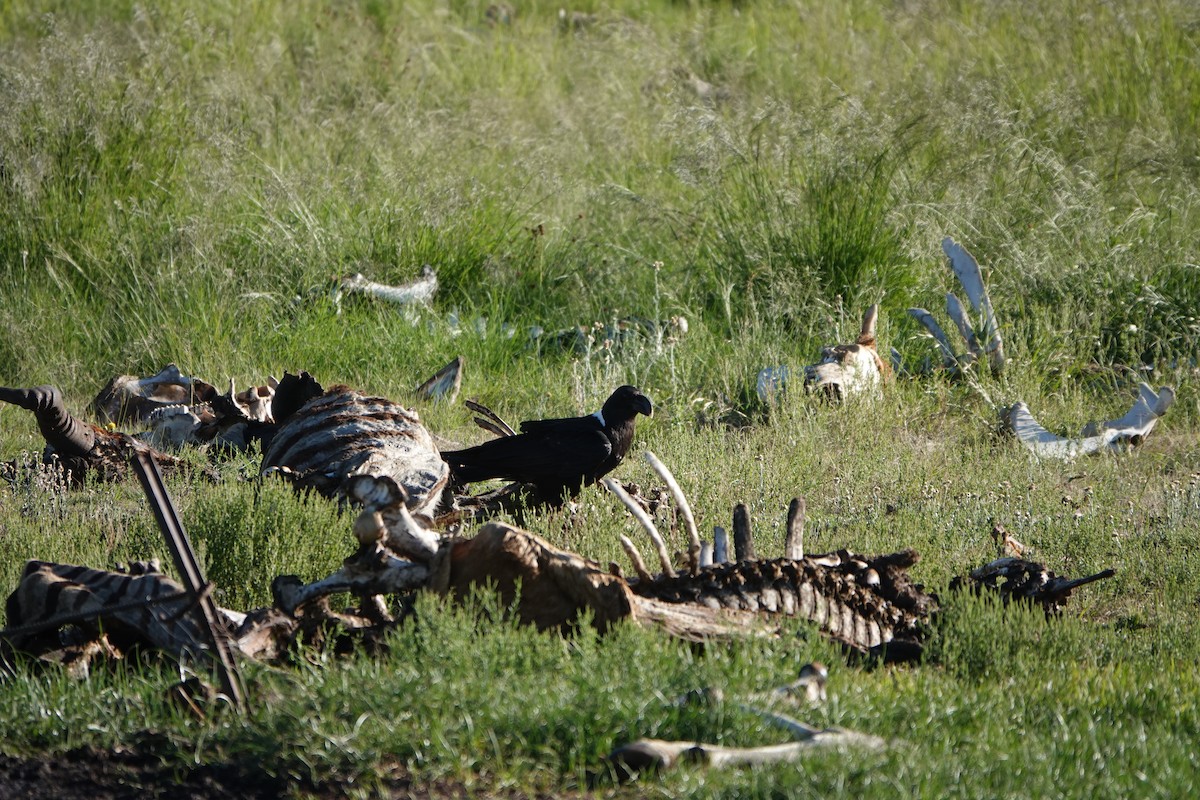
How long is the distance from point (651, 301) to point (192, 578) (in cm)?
541

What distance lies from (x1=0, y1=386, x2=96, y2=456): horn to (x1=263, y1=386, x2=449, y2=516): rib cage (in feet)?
2.82

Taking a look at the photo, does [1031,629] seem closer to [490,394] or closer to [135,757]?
[135,757]

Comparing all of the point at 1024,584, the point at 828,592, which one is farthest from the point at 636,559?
the point at 1024,584

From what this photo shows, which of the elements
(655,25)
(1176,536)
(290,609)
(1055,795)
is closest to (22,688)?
(290,609)

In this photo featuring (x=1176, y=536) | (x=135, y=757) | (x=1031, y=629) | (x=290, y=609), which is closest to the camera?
(x=135, y=757)

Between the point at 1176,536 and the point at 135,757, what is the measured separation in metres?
3.78

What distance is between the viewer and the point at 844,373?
6.68 meters

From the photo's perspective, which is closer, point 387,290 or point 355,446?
point 355,446

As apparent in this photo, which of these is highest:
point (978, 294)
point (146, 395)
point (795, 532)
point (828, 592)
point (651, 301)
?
point (978, 294)

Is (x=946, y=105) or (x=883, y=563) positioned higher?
(x=946, y=105)

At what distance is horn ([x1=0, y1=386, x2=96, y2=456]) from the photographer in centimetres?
492

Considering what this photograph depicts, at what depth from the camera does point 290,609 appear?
3449 mm

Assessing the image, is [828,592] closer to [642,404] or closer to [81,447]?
[642,404]

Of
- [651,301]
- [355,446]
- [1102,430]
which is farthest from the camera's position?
[651,301]
